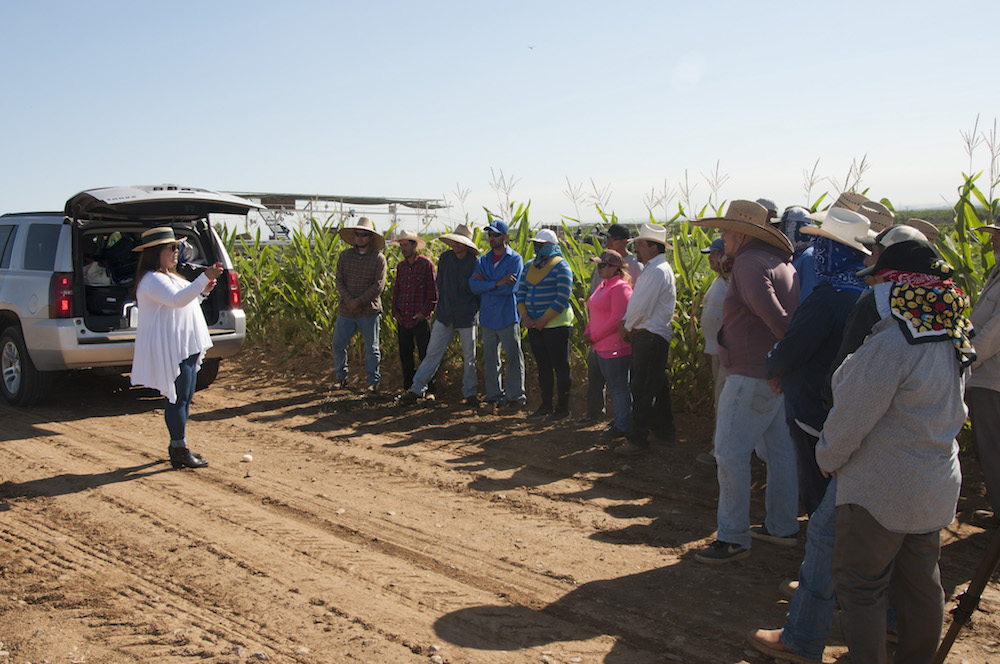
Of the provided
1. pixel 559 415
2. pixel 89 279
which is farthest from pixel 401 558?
pixel 89 279

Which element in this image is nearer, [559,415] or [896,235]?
[896,235]

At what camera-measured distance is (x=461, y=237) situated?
855 cm

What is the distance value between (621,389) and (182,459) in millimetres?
3690

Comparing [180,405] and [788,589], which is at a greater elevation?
[180,405]

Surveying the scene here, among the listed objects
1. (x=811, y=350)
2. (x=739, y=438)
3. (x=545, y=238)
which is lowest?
(x=739, y=438)

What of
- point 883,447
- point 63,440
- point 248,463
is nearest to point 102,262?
point 63,440

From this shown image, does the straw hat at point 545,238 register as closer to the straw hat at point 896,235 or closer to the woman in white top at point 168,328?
the woman in white top at point 168,328

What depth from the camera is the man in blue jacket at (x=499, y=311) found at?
26.7 ft

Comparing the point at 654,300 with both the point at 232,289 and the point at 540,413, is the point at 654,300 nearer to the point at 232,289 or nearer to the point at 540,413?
the point at 540,413

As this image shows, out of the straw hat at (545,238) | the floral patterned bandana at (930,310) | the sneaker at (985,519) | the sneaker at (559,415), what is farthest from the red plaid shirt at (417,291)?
the floral patterned bandana at (930,310)

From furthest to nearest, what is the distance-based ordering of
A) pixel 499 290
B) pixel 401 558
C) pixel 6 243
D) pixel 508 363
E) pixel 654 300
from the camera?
pixel 6 243 < pixel 508 363 < pixel 499 290 < pixel 654 300 < pixel 401 558

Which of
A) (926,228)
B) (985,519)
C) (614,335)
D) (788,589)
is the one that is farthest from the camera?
(614,335)

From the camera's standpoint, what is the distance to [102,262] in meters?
8.64

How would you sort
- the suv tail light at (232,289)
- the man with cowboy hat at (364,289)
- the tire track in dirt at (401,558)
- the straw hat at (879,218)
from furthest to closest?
the man with cowboy hat at (364,289) → the suv tail light at (232,289) → the straw hat at (879,218) → the tire track in dirt at (401,558)
